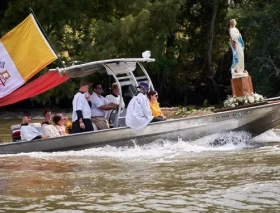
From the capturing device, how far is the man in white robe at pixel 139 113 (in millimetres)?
13766

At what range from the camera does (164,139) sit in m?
14.1

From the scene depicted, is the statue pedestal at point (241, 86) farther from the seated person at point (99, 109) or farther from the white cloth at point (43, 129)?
the white cloth at point (43, 129)

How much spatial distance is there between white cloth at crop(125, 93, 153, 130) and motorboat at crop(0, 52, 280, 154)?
17 cm

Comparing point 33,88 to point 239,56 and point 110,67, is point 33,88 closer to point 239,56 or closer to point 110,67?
point 110,67

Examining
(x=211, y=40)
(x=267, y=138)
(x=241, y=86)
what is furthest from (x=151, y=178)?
(x=211, y=40)

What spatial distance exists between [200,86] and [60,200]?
25.3m

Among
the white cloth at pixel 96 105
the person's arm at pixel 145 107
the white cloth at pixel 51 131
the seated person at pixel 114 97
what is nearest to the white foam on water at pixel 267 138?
the person's arm at pixel 145 107

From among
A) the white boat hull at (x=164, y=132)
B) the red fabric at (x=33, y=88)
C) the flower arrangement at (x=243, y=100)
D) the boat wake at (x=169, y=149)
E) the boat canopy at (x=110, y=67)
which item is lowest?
the boat wake at (x=169, y=149)

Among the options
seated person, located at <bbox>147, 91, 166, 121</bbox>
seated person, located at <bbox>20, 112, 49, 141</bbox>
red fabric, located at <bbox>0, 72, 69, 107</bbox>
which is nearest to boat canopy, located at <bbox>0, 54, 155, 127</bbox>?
red fabric, located at <bbox>0, 72, 69, 107</bbox>

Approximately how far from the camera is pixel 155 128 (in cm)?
1404

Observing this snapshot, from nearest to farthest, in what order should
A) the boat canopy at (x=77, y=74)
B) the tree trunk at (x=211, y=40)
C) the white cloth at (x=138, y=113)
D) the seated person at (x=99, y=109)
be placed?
1. the white cloth at (x=138, y=113)
2. the boat canopy at (x=77, y=74)
3. the seated person at (x=99, y=109)
4. the tree trunk at (x=211, y=40)

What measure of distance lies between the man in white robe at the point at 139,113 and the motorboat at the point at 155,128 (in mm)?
165

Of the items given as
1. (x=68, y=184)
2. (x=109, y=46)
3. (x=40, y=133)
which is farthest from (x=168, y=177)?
(x=109, y=46)

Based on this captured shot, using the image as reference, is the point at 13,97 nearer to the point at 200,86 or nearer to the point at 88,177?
the point at 88,177
